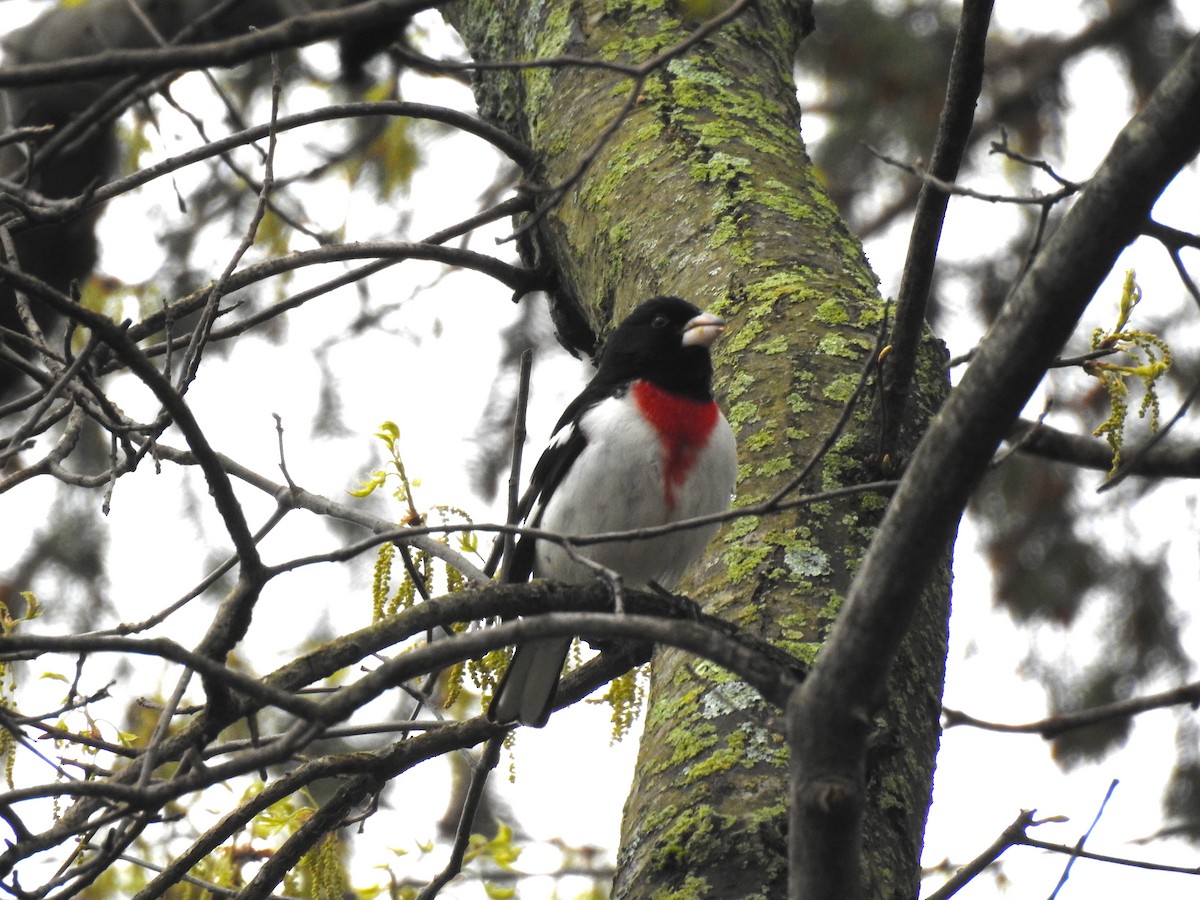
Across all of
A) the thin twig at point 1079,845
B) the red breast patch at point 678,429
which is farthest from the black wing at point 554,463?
the thin twig at point 1079,845

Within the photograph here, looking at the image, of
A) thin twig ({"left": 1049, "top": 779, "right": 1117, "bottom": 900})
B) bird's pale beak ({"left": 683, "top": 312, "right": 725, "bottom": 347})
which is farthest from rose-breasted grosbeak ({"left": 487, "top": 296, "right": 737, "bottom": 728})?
thin twig ({"left": 1049, "top": 779, "right": 1117, "bottom": 900})

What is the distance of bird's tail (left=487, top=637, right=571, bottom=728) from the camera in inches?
137

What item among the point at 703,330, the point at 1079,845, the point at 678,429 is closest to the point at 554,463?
the point at 678,429

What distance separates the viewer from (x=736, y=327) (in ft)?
12.5

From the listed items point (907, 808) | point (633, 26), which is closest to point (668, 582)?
point (907, 808)

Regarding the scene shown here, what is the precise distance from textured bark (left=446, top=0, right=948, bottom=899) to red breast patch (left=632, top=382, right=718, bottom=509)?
0.10 meters

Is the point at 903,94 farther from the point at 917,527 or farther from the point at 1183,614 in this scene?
the point at 917,527

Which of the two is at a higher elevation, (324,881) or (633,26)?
(633,26)

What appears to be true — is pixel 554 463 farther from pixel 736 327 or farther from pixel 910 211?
pixel 910 211

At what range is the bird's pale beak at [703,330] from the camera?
3754 mm

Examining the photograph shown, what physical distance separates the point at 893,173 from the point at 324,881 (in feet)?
19.7

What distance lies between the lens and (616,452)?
3814mm

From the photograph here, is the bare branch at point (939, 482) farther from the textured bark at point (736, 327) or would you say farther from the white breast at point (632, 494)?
the white breast at point (632, 494)

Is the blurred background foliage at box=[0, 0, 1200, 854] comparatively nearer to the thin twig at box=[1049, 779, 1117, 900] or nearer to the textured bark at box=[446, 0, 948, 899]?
the textured bark at box=[446, 0, 948, 899]
